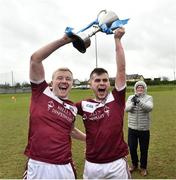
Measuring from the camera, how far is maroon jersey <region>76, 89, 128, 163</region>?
4938 millimetres

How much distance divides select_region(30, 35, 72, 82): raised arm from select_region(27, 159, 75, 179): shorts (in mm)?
969

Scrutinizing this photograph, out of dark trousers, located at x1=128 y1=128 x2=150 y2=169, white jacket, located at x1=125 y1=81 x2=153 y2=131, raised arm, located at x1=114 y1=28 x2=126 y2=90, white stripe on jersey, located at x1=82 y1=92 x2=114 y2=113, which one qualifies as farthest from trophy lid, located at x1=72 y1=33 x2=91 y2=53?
dark trousers, located at x1=128 y1=128 x2=150 y2=169

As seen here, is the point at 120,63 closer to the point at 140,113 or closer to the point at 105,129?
the point at 105,129

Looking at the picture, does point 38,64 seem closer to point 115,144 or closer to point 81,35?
point 81,35

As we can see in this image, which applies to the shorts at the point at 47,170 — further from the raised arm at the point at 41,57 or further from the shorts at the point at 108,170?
the raised arm at the point at 41,57

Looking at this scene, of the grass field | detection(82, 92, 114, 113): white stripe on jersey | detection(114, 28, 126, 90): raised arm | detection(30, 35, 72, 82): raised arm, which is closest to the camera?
detection(30, 35, 72, 82): raised arm

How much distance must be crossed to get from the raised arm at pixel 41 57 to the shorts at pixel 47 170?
0.97 meters

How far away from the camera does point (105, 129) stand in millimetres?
4922

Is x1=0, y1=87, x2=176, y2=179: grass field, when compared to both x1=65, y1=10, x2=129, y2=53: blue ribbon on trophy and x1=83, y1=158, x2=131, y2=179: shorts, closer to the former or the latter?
x1=83, y1=158, x2=131, y2=179: shorts

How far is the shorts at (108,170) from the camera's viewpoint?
494cm

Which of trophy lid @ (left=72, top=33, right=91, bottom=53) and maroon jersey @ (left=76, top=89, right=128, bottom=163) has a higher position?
trophy lid @ (left=72, top=33, right=91, bottom=53)

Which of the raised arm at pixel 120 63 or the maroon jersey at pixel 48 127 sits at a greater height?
the raised arm at pixel 120 63

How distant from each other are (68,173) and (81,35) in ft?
5.15

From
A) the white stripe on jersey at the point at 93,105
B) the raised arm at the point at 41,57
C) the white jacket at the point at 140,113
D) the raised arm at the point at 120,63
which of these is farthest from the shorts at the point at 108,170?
the white jacket at the point at 140,113
